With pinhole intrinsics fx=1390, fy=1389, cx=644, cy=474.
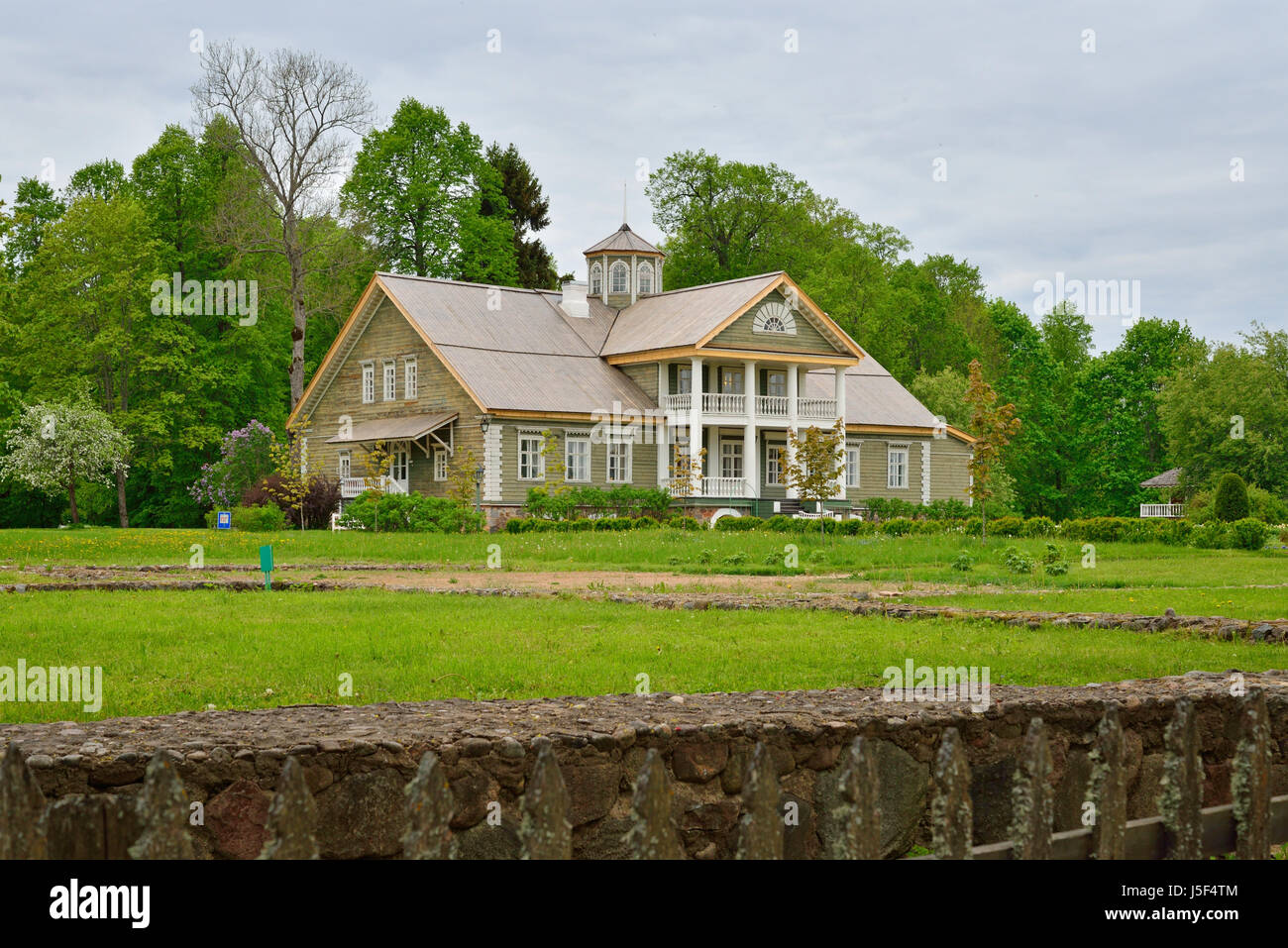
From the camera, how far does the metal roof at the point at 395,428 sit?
143 feet

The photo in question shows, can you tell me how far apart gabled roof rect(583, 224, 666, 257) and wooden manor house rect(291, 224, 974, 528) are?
0.28ft

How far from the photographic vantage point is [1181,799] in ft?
17.3

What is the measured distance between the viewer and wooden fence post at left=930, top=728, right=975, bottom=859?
4531 millimetres

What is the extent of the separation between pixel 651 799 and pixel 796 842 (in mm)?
2129

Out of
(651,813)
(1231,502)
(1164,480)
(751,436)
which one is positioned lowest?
(651,813)

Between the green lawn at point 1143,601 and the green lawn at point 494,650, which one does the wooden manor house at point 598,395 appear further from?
the green lawn at point 494,650

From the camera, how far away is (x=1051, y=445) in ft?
228

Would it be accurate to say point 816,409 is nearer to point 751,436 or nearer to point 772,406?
point 772,406

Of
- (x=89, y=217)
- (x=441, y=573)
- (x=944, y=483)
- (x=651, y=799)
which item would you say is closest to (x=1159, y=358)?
(x=944, y=483)

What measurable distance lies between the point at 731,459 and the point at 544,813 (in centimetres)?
4653

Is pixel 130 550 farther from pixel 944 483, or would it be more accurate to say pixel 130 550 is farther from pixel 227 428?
pixel 944 483

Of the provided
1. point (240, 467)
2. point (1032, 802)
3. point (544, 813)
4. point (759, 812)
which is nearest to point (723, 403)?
point (240, 467)

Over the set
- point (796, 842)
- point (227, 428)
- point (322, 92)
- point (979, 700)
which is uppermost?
point (322, 92)

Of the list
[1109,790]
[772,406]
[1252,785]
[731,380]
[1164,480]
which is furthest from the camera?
[1164,480]
